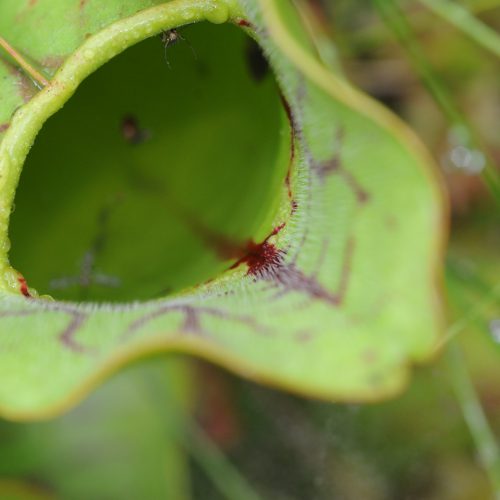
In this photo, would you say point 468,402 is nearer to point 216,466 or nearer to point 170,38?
point 216,466

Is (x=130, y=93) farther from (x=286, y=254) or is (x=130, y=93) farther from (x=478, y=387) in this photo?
(x=478, y=387)

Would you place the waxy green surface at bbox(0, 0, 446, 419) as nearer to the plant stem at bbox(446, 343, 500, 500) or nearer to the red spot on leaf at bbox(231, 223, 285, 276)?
the red spot on leaf at bbox(231, 223, 285, 276)

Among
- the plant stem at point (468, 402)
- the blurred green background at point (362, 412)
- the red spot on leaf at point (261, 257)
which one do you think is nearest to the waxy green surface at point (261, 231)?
the red spot on leaf at point (261, 257)

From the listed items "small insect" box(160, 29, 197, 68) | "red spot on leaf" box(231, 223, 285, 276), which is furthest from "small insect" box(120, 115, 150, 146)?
"red spot on leaf" box(231, 223, 285, 276)

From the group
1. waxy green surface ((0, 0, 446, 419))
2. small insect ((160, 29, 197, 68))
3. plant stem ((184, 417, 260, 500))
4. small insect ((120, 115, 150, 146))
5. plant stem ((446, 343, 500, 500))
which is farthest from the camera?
plant stem ((184, 417, 260, 500))

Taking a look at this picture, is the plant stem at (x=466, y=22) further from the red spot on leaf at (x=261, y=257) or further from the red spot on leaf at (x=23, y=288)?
the red spot on leaf at (x=23, y=288)

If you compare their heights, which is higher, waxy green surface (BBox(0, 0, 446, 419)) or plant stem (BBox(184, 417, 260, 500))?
waxy green surface (BBox(0, 0, 446, 419))
